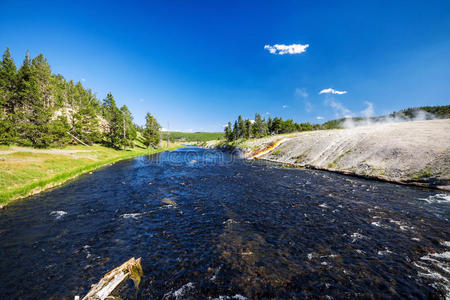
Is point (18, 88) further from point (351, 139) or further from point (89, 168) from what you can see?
point (351, 139)

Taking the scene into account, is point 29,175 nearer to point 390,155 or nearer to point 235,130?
point 390,155

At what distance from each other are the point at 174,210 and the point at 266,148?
181ft

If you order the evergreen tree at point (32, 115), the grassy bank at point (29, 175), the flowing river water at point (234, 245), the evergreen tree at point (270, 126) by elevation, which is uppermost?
the evergreen tree at point (270, 126)

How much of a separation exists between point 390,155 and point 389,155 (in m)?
0.14

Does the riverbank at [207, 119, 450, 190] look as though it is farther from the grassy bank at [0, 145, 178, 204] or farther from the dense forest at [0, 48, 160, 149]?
the dense forest at [0, 48, 160, 149]

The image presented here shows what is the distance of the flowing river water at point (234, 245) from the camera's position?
305 inches

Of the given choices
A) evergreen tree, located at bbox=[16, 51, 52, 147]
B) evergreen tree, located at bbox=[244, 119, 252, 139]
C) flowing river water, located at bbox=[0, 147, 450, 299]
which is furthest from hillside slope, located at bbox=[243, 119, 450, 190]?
evergreen tree, located at bbox=[244, 119, 252, 139]

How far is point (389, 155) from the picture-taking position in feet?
102

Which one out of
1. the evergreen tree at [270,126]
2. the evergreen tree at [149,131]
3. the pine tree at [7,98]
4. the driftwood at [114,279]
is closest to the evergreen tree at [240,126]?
the evergreen tree at [270,126]

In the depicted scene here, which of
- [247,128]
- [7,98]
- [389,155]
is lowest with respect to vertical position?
[389,155]

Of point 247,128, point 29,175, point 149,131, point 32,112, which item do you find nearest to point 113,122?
point 149,131

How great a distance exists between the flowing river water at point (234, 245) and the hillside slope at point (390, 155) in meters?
5.59

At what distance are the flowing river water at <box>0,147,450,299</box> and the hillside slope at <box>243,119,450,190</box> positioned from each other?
5.59 m

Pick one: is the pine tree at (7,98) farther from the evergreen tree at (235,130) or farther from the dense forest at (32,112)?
the evergreen tree at (235,130)
